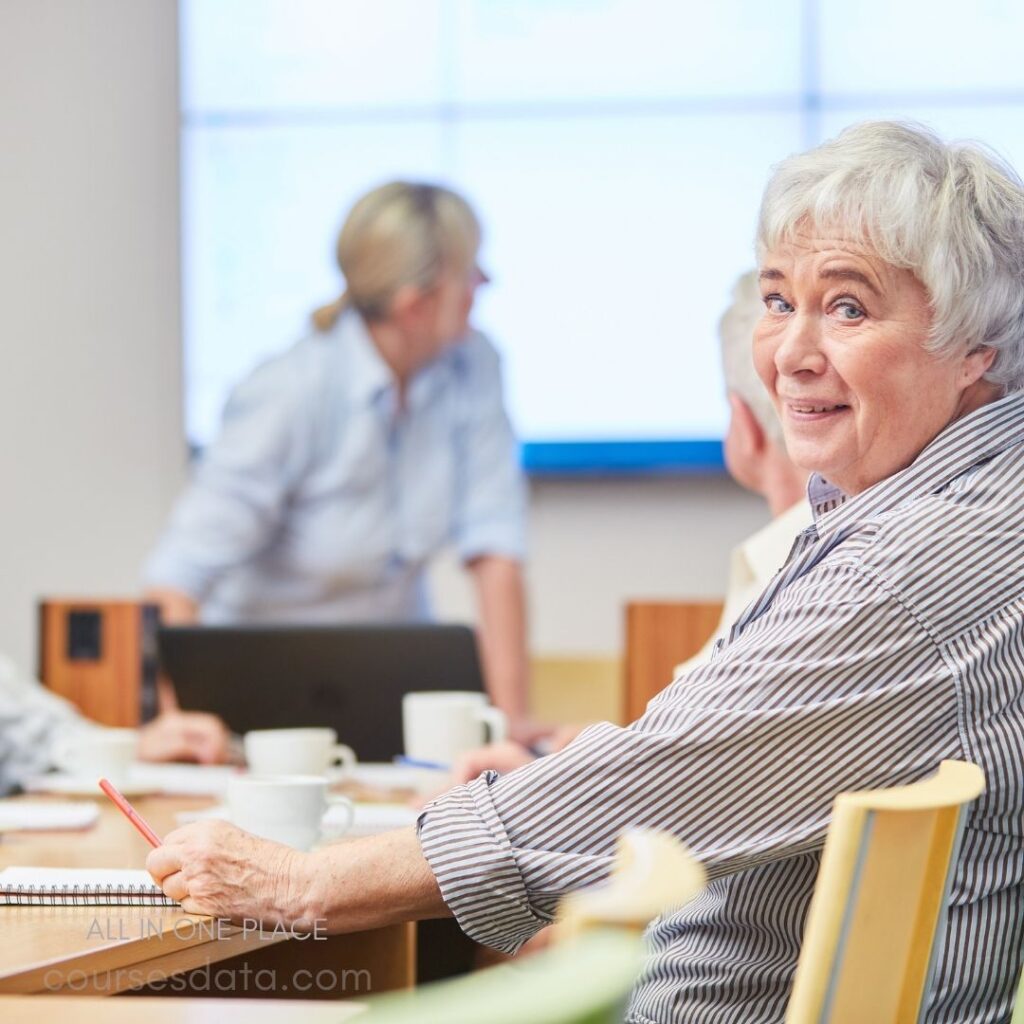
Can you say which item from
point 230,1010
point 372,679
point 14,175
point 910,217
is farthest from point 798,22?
point 230,1010

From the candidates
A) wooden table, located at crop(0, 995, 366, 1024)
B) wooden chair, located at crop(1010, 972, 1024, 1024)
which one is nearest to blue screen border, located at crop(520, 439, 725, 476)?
wooden chair, located at crop(1010, 972, 1024, 1024)

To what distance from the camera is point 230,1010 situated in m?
0.80

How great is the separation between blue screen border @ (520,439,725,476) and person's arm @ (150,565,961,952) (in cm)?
255

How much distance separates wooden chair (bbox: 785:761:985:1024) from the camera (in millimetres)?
756

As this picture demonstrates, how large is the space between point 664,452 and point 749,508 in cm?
25

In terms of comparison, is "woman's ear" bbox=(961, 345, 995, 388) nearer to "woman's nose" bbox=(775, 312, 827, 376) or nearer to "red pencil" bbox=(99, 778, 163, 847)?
"woman's nose" bbox=(775, 312, 827, 376)

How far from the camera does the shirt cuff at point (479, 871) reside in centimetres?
101

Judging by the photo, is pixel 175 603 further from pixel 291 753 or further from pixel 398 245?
pixel 291 753

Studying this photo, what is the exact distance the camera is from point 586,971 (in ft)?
→ 1.55

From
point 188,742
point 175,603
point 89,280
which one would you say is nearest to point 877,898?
point 188,742

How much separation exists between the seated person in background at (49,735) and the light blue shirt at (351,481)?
4.50ft

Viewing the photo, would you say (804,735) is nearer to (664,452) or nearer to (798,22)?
(664,452)

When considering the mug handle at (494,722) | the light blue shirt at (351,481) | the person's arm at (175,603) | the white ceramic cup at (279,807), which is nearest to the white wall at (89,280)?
the light blue shirt at (351,481)

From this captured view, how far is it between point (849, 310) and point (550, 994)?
2.56 feet
